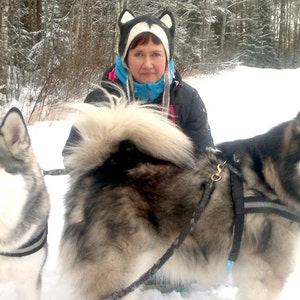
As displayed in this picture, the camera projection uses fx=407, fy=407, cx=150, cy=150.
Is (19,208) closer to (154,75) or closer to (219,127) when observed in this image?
(154,75)

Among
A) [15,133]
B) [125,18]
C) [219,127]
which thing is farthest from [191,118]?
[219,127]

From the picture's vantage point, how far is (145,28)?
8.50 ft

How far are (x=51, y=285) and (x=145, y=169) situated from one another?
100 centimetres

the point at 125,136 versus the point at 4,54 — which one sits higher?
the point at 4,54

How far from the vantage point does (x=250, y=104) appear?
863 centimetres

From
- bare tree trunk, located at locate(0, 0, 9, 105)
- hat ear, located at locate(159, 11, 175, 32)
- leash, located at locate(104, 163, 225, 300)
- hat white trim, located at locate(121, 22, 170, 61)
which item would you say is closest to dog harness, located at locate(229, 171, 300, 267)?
leash, located at locate(104, 163, 225, 300)

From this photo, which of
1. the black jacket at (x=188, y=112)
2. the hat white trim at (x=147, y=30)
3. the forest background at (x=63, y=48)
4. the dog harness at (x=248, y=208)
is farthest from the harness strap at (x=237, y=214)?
the forest background at (x=63, y=48)

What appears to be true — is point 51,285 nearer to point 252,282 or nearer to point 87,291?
point 87,291

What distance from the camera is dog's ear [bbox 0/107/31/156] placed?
1.98 m

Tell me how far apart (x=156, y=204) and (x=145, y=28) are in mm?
1257

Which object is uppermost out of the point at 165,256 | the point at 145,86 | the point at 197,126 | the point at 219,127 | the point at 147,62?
the point at 147,62

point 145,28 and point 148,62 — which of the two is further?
point 148,62

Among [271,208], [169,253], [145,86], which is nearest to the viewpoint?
[169,253]

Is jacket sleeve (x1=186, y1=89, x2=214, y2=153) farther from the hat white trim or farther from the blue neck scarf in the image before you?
the hat white trim
